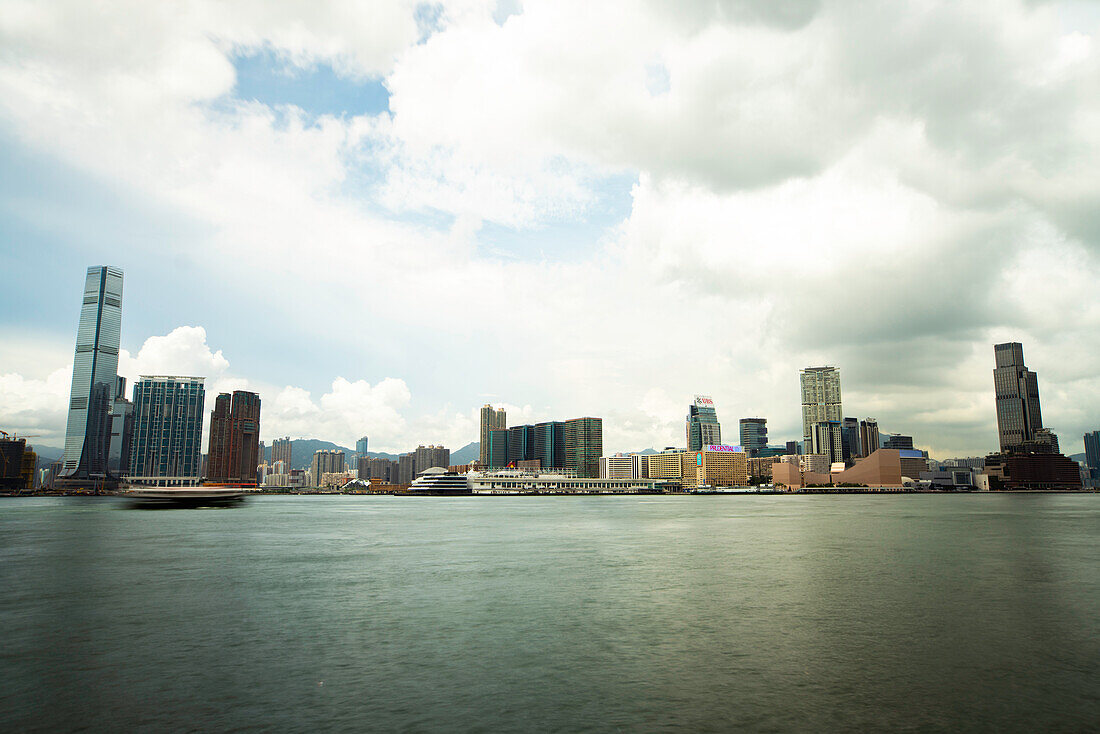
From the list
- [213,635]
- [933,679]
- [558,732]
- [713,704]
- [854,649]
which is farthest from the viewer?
[213,635]

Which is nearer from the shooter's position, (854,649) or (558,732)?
(558,732)

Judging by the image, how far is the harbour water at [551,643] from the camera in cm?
1909

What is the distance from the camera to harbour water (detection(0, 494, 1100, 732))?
62.6ft

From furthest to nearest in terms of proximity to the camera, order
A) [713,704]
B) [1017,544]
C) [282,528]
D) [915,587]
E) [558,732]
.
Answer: [282,528]
[1017,544]
[915,587]
[713,704]
[558,732]

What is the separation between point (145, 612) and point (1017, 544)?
262ft

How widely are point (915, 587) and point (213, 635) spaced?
40665mm

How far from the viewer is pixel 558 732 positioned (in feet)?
57.4

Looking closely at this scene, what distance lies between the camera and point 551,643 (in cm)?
2703

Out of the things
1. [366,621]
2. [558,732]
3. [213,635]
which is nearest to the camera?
[558,732]

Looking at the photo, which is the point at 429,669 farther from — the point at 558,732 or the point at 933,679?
the point at 933,679

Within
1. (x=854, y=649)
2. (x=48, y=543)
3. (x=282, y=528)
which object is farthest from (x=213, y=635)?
(x=282, y=528)

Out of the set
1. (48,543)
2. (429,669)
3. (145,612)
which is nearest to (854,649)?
(429,669)

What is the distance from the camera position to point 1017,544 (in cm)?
6756

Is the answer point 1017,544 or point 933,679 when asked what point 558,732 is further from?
point 1017,544
